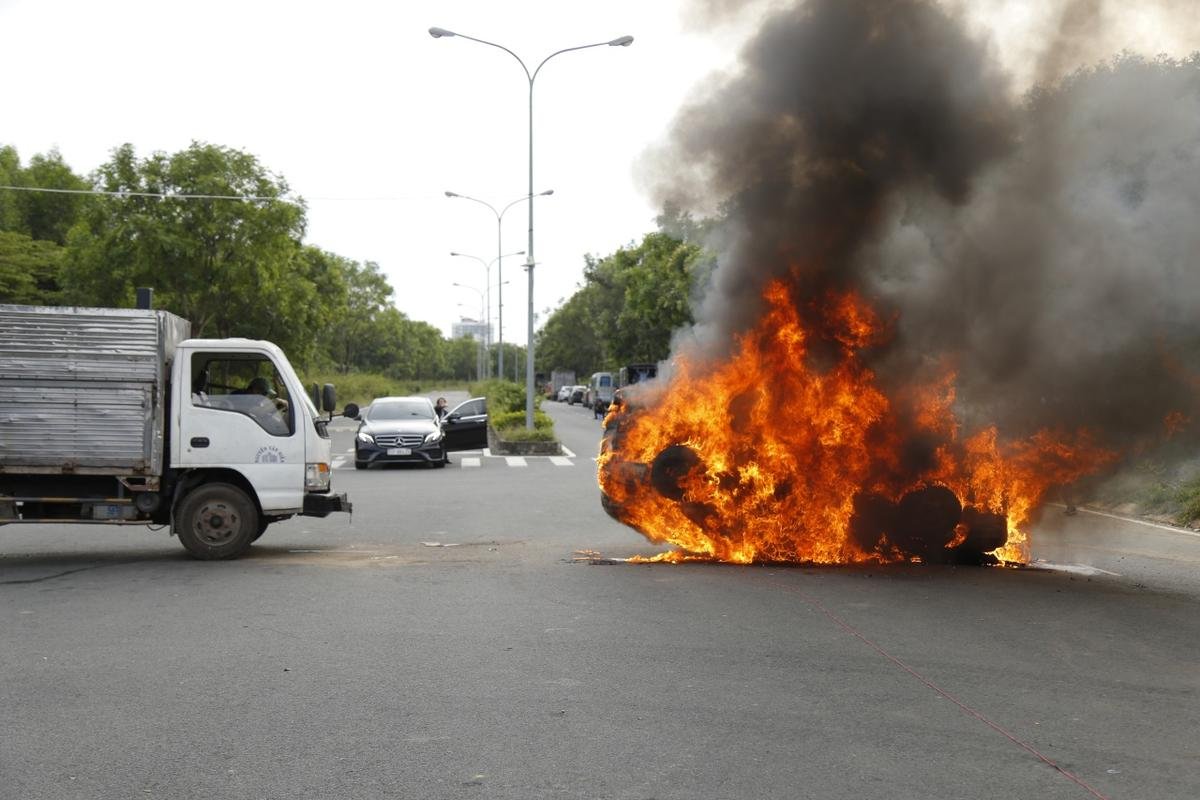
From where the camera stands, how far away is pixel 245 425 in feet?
36.0

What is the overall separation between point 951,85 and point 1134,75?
1.66m

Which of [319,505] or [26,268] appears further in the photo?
[26,268]

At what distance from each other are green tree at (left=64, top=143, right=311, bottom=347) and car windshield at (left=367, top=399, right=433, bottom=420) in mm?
14711

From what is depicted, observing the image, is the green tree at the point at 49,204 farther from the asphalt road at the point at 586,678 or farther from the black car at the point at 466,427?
the asphalt road at the point at 586,678

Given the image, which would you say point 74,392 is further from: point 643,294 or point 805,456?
point 643,294

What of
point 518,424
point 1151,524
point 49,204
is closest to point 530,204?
point 518,424

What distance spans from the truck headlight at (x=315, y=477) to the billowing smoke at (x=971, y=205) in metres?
4.04

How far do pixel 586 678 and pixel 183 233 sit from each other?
34185mm

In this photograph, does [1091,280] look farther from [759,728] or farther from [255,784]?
[255,784]

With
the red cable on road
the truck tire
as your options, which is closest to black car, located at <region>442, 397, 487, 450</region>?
the truck tire

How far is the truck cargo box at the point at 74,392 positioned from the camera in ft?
34.0

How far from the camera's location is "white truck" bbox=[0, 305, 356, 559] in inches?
408

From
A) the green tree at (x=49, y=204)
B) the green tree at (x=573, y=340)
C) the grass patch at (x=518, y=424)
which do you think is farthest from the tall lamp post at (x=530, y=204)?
the green tree at (x=573, y=340)

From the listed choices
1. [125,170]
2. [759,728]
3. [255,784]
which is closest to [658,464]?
[759,728]
